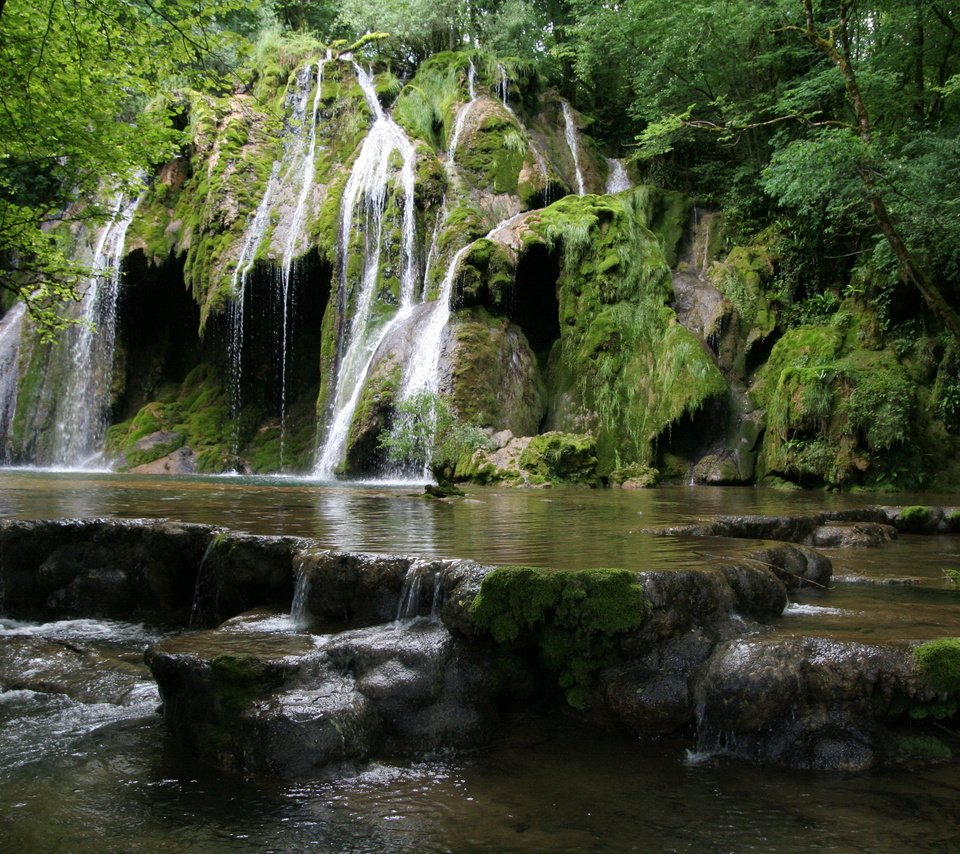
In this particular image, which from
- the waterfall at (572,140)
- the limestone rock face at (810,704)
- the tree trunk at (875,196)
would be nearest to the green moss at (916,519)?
the tree trunk at (875,196)

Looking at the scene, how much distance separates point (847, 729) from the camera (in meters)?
4.02

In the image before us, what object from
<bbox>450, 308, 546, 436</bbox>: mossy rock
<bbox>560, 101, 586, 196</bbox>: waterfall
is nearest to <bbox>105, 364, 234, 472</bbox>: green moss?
<bbox>450, 308, 546, 436</bbox>: mossy rock

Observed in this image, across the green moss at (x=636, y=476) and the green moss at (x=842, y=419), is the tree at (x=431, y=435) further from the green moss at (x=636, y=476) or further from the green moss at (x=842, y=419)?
the green moss at (x=842, y=419)

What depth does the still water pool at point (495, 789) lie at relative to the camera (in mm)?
3262

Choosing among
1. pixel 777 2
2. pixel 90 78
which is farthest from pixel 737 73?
pixel 90 78

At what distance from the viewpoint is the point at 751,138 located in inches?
851

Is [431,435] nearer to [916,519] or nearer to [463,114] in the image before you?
[916,519]

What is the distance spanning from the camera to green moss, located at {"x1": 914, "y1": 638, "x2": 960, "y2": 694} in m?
3.98

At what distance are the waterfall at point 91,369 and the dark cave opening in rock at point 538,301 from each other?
40.1 feet

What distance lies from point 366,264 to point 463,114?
6.16 m

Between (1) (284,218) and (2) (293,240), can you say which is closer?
(2) (293,240)

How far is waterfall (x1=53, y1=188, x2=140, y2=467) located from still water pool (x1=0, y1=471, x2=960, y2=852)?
740 inches

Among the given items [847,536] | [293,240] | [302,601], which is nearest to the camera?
[302,601]

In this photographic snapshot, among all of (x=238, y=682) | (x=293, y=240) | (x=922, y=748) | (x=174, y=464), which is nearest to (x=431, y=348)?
(x=293, y=240)
